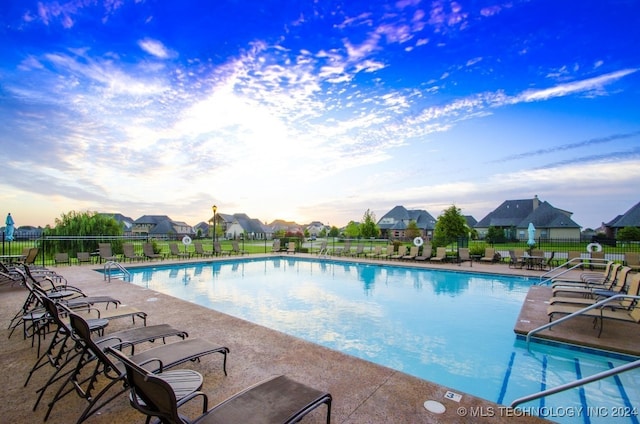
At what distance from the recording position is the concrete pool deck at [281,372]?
8.00 feet

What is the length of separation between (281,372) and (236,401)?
1.30 m

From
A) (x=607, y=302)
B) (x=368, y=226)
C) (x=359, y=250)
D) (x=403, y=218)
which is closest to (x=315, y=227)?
(x=403, y=218)

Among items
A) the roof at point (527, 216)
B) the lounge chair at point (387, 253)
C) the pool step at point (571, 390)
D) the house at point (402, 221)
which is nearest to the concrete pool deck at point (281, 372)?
the pool step at point (571, 390)

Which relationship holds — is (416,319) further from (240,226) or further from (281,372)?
(240,226)

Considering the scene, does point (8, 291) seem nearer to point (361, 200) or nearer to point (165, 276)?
point (165, 276)

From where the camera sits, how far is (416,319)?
723cm

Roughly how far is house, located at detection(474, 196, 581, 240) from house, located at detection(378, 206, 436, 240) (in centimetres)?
869

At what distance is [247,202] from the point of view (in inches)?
1332

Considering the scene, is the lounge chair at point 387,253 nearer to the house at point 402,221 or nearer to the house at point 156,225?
the house at point 402,221

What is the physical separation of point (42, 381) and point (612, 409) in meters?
6.19

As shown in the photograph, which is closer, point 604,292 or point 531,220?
point 604,292

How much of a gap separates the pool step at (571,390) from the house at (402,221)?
170ft

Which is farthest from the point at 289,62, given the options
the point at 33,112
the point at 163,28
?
the point at 33,112

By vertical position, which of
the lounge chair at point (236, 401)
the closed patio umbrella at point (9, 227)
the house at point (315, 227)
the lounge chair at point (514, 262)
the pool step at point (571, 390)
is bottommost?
the pool step at point (571, 390)
